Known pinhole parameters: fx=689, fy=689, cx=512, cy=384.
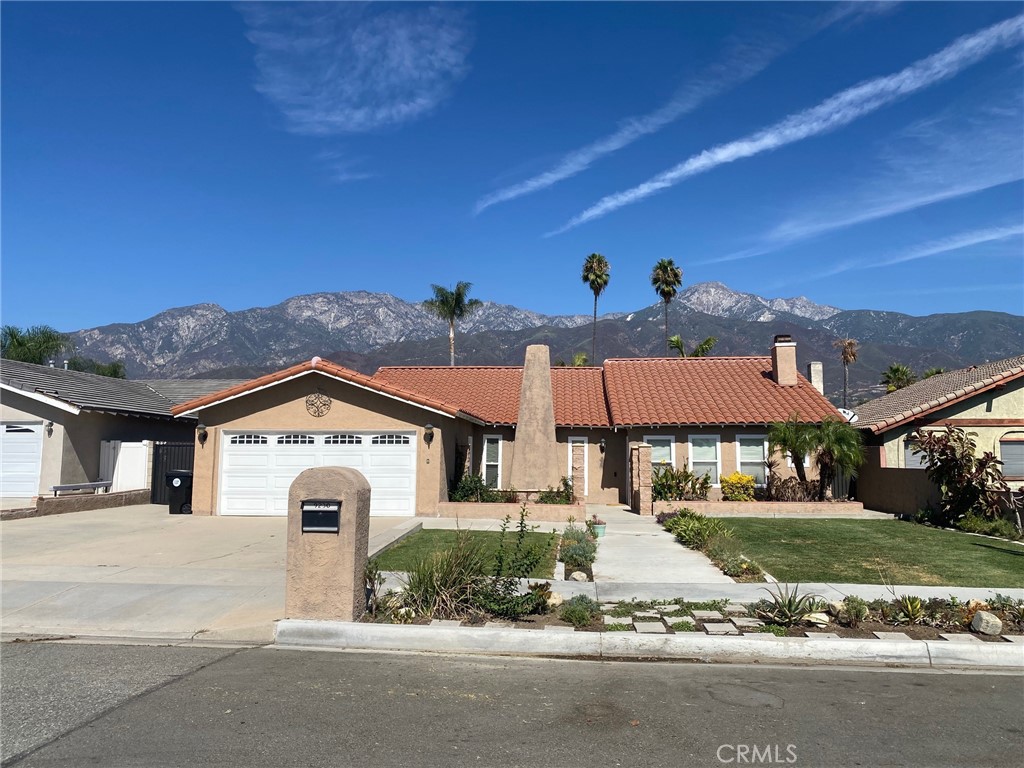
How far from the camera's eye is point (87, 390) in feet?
81.7

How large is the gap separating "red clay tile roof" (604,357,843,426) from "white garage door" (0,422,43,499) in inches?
739

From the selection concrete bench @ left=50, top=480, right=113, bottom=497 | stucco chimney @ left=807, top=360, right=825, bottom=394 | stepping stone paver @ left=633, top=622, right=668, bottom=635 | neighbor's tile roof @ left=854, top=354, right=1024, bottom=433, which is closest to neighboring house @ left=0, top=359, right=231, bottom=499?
concrete bench @ left=50, top=480, right=113, bottom=497

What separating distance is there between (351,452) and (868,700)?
15.1 m

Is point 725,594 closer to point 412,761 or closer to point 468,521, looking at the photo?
point 412,761

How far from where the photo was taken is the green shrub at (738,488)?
21.4m

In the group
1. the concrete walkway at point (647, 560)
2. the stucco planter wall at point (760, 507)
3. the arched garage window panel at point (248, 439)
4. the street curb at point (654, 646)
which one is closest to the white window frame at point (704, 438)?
the stucco planter wall at point (760, 507)

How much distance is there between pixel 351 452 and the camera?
62.6ft

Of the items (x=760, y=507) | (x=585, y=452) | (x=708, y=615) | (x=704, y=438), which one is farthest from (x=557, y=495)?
(x=708, y=615)

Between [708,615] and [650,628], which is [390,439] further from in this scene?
[650,628]

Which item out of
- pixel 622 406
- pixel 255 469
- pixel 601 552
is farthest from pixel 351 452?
pixel 622 406

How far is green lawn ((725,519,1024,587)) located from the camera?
1070 cm

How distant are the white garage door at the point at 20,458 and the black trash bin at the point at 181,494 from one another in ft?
20.0

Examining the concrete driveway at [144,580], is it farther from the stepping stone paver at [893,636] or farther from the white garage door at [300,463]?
the stepping stone paver at [893,636]

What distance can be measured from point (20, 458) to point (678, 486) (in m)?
21.0
